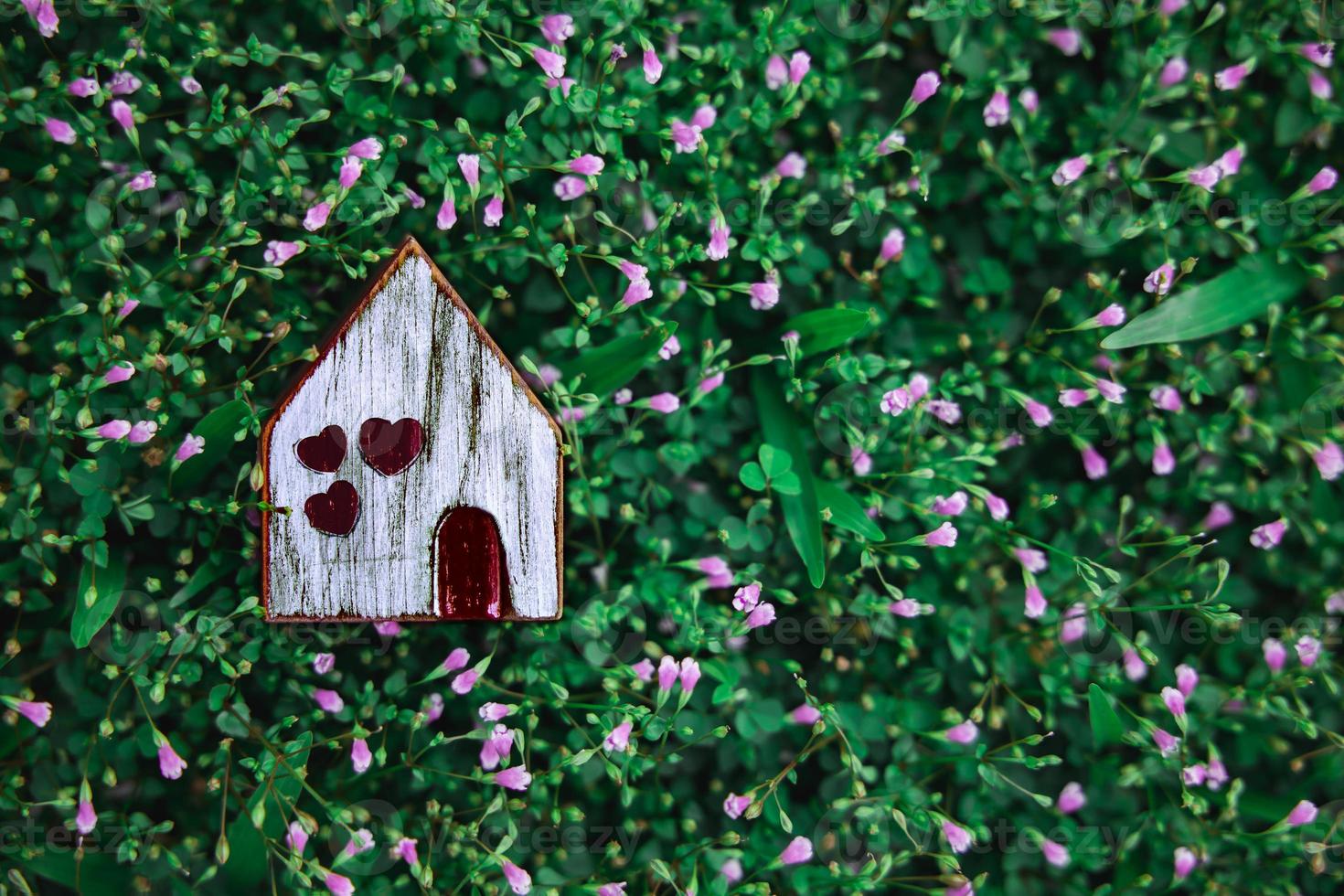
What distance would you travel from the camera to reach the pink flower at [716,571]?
211 centimetres

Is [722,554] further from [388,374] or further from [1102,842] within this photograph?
[1102,842]

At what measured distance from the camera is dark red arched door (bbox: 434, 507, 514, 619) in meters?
1.76

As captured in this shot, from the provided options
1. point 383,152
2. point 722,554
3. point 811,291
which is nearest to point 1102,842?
point 722,554

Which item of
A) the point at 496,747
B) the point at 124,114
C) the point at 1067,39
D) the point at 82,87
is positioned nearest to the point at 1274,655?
the point at 1067,39

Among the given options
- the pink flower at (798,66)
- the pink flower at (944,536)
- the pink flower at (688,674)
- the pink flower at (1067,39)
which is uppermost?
the pink flower at (1067,39)

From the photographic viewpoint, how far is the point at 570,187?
2.07 meters

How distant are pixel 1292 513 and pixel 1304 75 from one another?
112cm

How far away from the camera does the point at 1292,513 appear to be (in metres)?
2.41

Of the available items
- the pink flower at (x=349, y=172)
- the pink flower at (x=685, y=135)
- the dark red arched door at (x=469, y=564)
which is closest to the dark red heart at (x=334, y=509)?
the dark red arched door at (x=469, y=564)

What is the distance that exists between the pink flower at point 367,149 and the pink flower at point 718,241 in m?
0.74

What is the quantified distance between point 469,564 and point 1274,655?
198cm

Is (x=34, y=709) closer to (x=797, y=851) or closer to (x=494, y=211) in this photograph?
(x=494, y=211)

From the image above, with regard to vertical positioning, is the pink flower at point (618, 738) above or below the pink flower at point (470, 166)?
below

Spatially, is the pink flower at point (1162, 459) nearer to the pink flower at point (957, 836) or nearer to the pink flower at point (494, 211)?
the pink flower at point (957, 836)
